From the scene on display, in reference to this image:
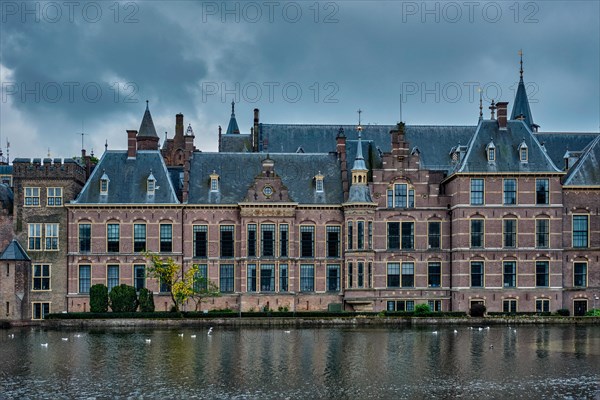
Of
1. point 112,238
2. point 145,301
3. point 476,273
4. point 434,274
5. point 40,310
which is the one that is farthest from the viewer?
point 434,274

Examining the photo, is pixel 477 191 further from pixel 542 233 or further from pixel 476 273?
pixel 476 273

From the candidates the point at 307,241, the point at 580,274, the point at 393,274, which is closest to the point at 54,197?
the point at 307,241

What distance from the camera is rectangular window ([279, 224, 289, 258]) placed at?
72.6 m

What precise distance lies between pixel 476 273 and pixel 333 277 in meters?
11.8

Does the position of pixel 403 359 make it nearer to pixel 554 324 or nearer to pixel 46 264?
pixel 554 324

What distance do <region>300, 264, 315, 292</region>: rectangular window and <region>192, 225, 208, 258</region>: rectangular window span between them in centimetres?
825

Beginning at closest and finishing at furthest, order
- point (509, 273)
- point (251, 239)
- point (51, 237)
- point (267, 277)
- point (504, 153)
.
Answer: point (509, 273), point (51, 237), point (504, 153), point (251, 239), point (267, 277)

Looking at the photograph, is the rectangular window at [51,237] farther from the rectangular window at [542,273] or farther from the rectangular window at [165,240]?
the rectangular window at [542,273]

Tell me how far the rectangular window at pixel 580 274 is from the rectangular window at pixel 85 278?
1575 inches

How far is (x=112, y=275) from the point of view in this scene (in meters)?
71.7

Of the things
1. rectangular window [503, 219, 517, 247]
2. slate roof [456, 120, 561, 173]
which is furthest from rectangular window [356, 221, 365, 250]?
rectangular window [503, 219, 517, 247]

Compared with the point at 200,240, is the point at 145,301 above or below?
below

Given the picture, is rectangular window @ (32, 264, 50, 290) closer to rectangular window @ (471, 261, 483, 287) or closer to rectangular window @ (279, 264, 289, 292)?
rectangular window @ (279, 264, 289, 292)

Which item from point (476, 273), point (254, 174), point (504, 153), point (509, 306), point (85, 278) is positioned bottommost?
point (509, 306)
